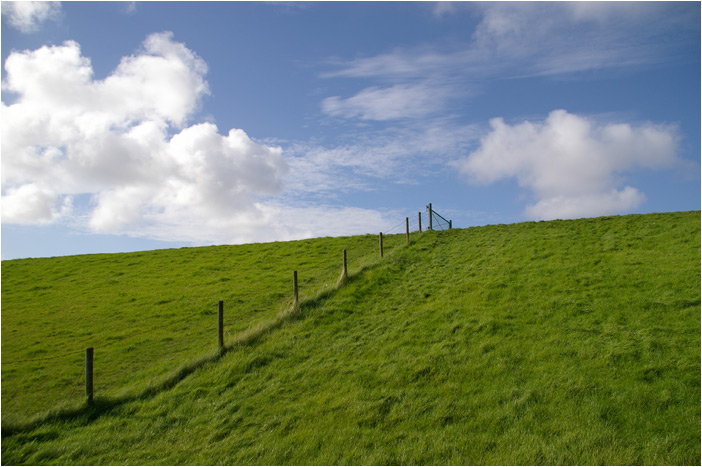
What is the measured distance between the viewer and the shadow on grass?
1238 centimetres

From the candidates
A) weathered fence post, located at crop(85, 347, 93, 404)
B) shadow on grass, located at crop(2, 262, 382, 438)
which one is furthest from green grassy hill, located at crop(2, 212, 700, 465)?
weathered fence post, located at crop(85, 347, 93, 404)

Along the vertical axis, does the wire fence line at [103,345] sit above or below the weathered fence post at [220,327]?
below

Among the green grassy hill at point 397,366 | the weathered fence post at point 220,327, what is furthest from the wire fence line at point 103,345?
the weathered fence post at point 220,327

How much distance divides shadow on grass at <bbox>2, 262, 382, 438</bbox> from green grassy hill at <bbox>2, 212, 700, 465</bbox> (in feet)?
0.19

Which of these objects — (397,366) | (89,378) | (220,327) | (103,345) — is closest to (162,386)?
(89,378)

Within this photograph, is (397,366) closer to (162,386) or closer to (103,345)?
(162,386)

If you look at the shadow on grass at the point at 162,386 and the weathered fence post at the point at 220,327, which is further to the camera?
the weathered fence post at the point at 220,327

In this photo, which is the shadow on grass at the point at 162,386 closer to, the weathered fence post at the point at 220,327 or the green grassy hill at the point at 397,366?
the green grassy hill at the point at 397,366

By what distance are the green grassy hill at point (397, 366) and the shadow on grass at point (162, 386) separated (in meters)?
0.06

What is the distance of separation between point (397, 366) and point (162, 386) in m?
7.72

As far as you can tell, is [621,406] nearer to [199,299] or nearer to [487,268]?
[487,268]

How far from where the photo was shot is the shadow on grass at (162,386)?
12.4 meters

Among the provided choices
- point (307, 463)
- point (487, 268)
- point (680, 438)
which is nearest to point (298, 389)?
point (307, 463)

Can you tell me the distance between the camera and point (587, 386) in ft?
38.5
